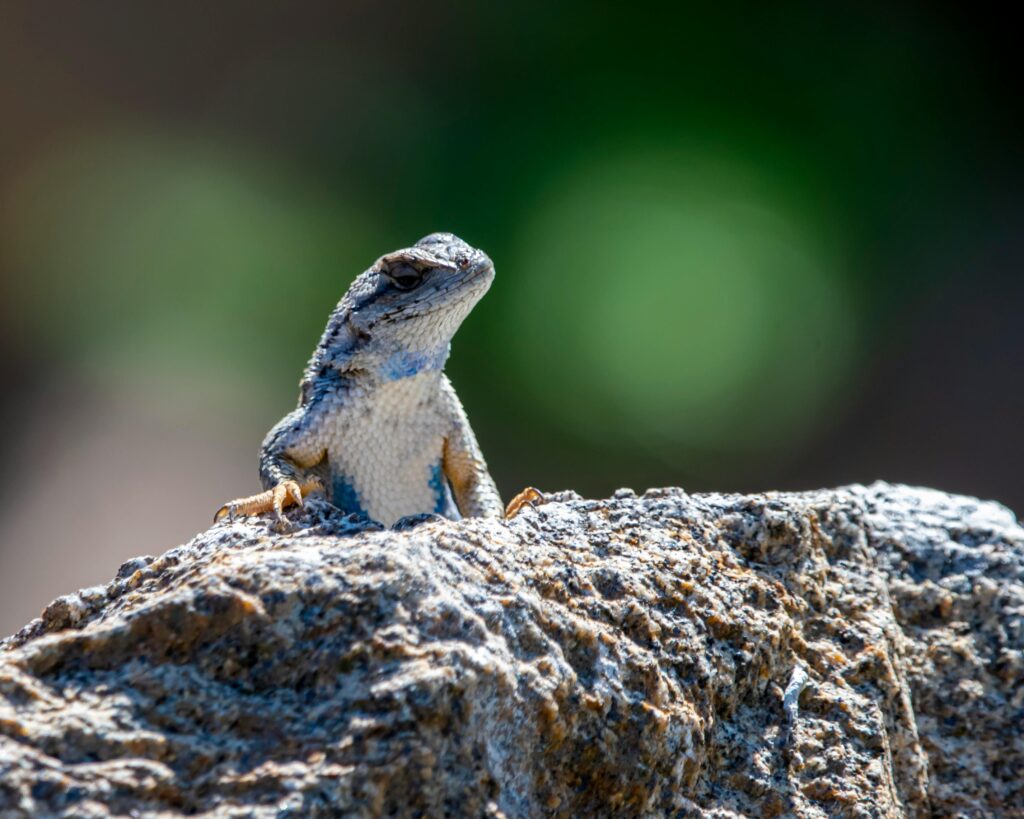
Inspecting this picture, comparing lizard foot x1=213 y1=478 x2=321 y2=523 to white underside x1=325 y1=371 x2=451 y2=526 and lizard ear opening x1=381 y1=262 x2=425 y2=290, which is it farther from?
lizard ear opening x1=381 y1=262 x2=425 y2=290

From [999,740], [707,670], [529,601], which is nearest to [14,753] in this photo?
[529,601]

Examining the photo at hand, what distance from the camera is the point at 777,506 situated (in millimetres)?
1962

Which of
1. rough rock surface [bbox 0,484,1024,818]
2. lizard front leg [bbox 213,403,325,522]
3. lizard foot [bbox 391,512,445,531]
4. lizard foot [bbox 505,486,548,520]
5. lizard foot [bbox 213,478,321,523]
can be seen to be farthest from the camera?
lizard front leg [bbox 213,403,325,522]

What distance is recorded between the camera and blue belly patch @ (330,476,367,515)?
8.63 feet

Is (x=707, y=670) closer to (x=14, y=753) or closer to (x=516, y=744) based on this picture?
(x=516, y=744)

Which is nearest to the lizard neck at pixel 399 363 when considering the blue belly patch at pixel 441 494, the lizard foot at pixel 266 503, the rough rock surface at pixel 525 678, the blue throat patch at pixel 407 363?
the blue throat patch at pixel 407 363

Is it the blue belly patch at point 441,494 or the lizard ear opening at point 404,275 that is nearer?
the lizard ear opening at point 404,275

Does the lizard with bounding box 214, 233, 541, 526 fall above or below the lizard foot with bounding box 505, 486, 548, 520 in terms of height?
above

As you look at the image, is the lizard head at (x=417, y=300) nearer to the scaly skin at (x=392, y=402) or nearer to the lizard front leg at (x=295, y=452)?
the scaly skin at (x=392, y=402)

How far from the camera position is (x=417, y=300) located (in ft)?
8.45

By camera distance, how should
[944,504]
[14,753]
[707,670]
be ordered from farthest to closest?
[944,504] < [707,670] < [14,753]

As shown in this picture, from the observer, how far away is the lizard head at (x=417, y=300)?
101 inches

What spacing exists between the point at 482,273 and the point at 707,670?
45.7 inches

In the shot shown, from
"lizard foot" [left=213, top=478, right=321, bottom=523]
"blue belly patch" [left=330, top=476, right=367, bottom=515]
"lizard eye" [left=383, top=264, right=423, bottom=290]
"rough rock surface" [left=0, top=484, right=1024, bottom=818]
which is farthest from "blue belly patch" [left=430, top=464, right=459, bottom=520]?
"rough rock surface" [left=0, top=484, right=1024, bottom=818]
